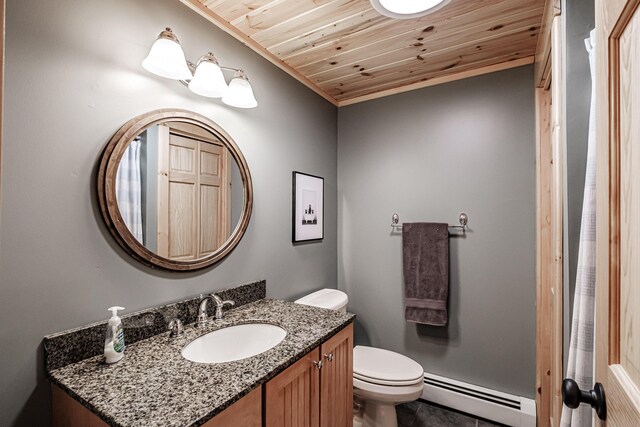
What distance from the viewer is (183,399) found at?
812 mm

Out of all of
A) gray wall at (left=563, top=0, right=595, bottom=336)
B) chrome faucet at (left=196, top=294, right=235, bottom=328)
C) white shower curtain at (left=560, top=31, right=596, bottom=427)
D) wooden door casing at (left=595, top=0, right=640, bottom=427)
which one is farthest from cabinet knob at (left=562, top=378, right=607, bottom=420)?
chrome faucet at (left=196, top=294, right=235, bottom=328)

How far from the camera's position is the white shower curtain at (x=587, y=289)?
32.3 inches

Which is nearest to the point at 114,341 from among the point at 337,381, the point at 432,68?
the point at 337,381

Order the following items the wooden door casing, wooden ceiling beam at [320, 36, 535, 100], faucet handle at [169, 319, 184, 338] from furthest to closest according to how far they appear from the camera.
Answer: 1. wooden ceiling beam at [320, 36, 535, 100]
2. faucet handle at [169, 319, 184, 338]
3. the wooden door casing

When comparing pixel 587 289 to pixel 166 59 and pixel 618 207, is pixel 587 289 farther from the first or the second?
pixel 166 59

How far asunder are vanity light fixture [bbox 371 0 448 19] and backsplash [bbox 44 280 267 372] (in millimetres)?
1505

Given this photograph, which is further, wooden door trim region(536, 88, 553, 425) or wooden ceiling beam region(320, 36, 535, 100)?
wooden ceiling beam region(320, 36, 535, 100)

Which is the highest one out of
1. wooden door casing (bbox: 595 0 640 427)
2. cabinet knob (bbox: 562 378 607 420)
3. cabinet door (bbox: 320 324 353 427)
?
wooden door casing (bbox: 595 0 640 427)

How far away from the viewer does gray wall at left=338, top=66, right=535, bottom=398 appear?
6.29 feet

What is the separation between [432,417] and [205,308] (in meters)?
1.67

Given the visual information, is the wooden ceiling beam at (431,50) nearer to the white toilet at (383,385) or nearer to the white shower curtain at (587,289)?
the white shower curtain at (587,289)

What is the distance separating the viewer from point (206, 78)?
1.31 m

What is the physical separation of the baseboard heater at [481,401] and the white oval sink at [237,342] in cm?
142

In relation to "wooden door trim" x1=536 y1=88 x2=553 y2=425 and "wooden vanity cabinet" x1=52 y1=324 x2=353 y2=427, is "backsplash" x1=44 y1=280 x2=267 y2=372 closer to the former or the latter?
"wooden vanity cabinet" x1=52 y1=324 x2=353 y2=427
